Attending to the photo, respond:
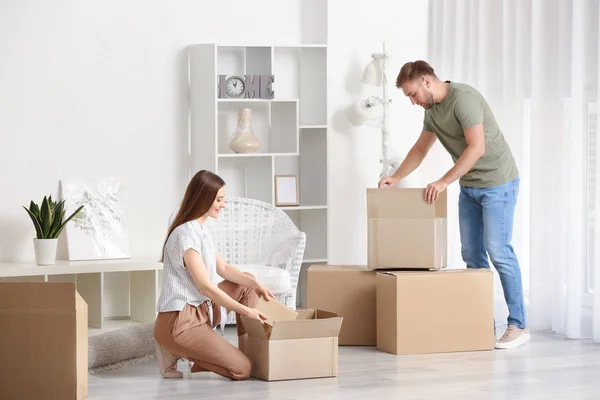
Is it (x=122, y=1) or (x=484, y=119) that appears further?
(x=122, y=1)

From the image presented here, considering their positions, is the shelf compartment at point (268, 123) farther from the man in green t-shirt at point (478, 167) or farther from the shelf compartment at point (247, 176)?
the man in green t-shirt at point (478, 167)

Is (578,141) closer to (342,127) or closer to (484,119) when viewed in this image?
(484,119)

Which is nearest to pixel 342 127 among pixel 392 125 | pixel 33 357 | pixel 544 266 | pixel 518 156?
pixel 392 125

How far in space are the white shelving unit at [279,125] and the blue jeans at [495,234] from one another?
115cm

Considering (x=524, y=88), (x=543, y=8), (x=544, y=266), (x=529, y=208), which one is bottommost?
(x=544, y=266)

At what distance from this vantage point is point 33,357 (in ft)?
10.2

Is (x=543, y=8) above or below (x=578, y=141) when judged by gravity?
above

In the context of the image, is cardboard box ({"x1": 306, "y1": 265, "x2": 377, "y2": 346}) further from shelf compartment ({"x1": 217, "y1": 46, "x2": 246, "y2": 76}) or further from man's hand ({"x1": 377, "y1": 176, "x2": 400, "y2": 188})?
shelf compartment ({"x1": 217, "y1": 46, "x2": 246, "y2": 76})

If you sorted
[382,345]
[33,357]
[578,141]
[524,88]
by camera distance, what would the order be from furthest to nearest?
[524,88], [578,141], [382,345], [33,357]

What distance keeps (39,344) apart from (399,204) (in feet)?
5.90

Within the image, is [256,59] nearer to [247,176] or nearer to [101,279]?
[247,176]

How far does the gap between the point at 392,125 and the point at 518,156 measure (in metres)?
0.86

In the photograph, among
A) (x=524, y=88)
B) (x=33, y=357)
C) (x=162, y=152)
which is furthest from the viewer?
(x=162, y=152)

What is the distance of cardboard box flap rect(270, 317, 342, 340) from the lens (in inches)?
139
